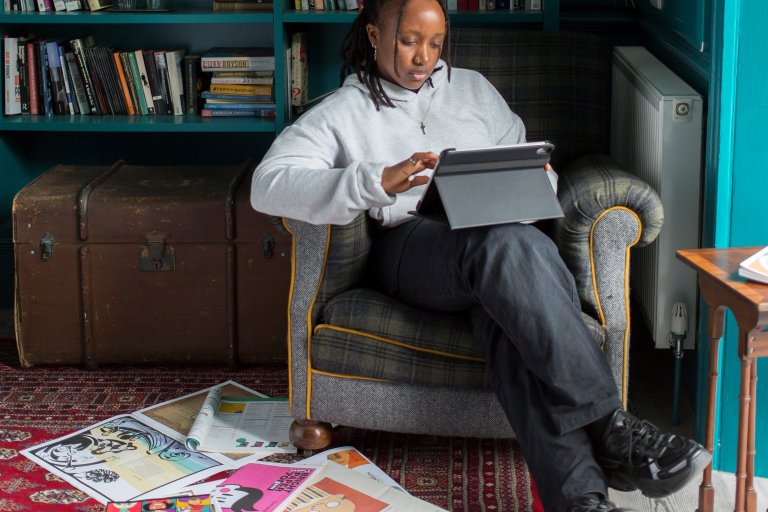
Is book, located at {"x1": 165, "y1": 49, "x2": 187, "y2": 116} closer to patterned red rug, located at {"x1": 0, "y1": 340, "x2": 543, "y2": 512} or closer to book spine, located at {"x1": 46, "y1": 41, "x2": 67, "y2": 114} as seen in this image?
book spine, located at {"x1": 46, "y1": 41, "x2": 67, "y2": 114}

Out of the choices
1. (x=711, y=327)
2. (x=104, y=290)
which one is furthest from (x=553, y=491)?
(x=104, y=290)

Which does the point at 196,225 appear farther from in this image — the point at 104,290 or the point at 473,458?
the point at 473,458

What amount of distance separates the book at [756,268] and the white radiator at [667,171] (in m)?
0.46

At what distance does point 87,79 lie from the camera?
3068 mm

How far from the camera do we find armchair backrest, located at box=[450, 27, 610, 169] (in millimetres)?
2578

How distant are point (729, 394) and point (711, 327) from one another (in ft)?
1.23

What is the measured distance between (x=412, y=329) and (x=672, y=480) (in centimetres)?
59

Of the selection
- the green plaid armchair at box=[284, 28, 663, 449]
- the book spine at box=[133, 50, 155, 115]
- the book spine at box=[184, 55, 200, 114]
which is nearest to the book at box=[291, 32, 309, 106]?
the book spine at box=[184, 55, 200, 114]

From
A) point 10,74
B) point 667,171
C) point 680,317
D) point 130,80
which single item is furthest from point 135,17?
point 680,317

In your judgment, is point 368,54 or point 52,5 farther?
point 52,5

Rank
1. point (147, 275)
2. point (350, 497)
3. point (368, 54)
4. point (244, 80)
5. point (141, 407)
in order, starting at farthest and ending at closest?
point (244, 80)
point (147, 275)
point (141, 407)
point (368, 54)
point (350, 497)

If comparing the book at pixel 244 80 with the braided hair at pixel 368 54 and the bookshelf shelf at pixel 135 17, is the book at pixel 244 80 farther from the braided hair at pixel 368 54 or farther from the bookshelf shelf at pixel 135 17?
the braided hair at pixel 368 54

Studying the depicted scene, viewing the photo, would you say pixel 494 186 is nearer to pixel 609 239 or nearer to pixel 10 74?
pixel 609 239

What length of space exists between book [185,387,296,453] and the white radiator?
0.86 m
